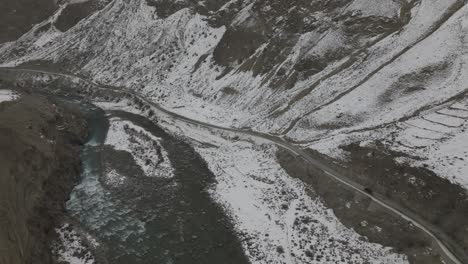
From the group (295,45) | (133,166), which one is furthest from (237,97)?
(133,166)

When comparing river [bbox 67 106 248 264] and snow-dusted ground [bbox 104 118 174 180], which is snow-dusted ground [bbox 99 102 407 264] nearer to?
river [bbox 67 106 248 264]

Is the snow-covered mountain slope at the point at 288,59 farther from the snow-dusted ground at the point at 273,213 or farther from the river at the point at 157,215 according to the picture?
the river at the point at 157,215

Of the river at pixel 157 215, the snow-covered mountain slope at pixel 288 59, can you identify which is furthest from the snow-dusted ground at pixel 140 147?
the snow-covered mountain slope at pixel 288 59

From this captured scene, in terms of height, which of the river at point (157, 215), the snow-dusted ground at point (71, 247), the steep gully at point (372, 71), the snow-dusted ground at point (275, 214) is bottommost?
the snow-dusted ground at point (71, 247)

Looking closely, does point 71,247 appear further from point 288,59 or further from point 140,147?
point 288,59

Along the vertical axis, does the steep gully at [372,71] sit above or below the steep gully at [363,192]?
above

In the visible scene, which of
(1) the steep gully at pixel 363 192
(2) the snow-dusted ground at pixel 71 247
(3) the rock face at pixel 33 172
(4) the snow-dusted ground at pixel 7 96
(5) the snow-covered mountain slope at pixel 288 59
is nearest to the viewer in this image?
(1) the steep gully at pixel 363 192

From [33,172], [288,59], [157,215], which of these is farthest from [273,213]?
[288,59]
